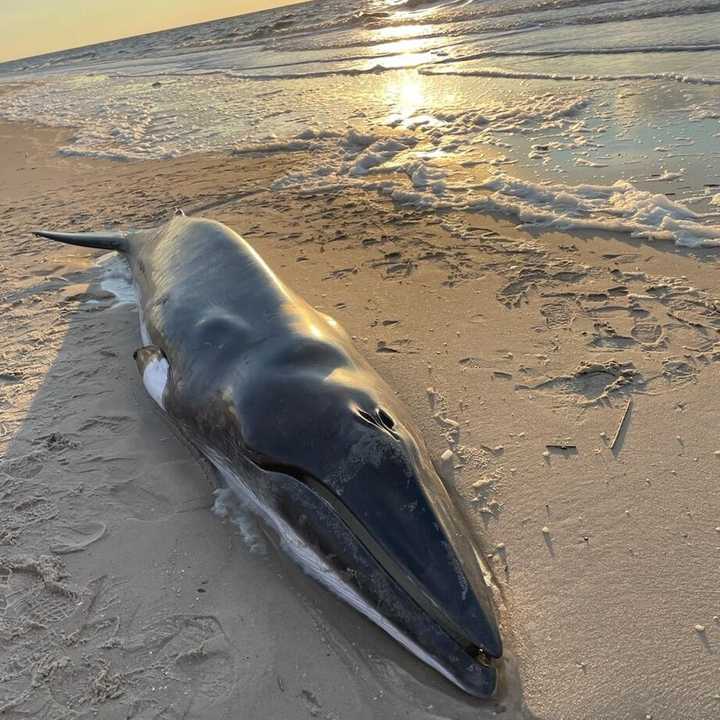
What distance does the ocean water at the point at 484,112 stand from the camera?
759 cm

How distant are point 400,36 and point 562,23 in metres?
6.93

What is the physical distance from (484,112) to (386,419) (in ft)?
31.9

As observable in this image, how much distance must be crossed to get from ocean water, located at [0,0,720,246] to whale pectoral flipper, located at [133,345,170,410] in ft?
13.7

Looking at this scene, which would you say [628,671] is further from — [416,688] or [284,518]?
[284,518]

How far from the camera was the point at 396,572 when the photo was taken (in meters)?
2.81

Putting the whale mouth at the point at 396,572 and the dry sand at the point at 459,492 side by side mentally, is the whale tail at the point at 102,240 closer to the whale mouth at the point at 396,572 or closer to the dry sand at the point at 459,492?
the dry sand at the point at 459,492

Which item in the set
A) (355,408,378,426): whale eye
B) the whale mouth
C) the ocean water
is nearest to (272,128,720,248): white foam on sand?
the ocean water

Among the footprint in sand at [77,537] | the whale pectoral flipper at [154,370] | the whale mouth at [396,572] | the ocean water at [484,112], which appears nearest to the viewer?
the whale mouth at [396,572]

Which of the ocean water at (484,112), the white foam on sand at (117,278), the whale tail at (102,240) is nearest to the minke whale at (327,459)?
the white foam on sand at (117,278)

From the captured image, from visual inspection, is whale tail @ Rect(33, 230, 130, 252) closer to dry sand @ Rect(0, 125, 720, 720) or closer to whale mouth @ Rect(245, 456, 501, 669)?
dry sand @ Rect(0, 125, 720, 720)

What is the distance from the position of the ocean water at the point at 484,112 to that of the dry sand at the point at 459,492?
1.24 m

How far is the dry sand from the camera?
278 cm

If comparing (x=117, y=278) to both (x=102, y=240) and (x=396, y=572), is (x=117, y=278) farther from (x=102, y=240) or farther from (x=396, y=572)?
(x=396, y=572)

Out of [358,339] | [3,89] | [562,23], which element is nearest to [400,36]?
[562,23]
